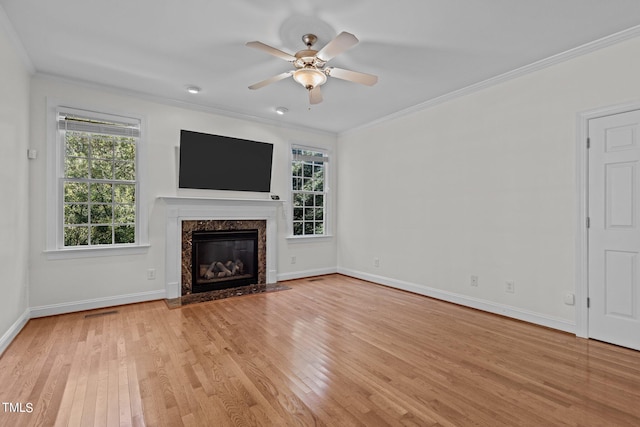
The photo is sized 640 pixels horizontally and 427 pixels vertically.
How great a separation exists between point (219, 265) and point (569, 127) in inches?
182

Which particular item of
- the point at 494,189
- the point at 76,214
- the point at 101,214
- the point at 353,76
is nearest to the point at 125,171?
the point at 101,214

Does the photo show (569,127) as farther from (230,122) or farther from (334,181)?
(230,122)

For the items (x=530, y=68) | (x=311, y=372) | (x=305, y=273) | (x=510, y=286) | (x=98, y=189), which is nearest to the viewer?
(x=311, y=372)

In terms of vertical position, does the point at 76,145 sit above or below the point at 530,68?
below

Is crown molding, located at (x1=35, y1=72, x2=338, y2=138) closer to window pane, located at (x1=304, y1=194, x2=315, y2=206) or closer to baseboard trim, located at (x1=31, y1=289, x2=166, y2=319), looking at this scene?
window pane, located at (x1=304, y1=194, x2=315, y2=206)

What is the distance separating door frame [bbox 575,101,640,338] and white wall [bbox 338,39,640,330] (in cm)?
5

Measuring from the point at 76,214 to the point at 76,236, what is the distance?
27cm

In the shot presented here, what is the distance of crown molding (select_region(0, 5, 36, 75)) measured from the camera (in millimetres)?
2519

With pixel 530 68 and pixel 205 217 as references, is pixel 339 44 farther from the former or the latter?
pixel 205 217

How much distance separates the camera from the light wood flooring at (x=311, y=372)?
1.82 m

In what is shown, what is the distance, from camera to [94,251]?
12.4 feet

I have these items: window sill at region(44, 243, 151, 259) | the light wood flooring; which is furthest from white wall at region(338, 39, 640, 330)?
window sill at region(44, 243, 151, 259)

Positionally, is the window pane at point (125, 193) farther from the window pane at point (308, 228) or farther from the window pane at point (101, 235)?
the window pane at point (308, 228)

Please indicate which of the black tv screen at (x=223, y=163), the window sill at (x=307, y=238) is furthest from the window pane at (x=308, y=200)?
the black tv screen at (x=223, y=163)
